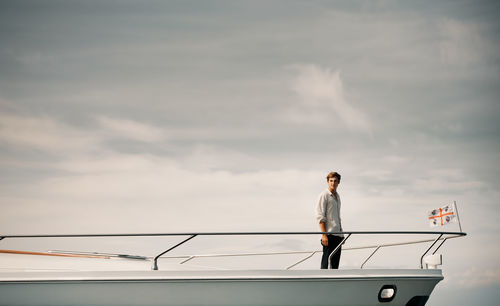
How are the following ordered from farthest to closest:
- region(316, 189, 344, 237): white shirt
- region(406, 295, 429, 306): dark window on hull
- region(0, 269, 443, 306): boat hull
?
region(316, 189, 344, 237): white shirt
region(406, 295, 429, 306): dark window on hull
region(0, 269, 443, 306): boat hull

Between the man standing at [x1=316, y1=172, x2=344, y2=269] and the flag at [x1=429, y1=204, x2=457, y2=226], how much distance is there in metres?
1.40

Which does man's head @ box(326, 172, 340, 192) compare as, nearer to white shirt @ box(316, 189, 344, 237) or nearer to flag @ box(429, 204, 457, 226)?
white shirt @ box(316, 189, 344, 237)

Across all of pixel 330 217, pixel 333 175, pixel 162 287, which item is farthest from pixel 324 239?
pixel 162 287

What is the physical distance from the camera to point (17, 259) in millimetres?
6398

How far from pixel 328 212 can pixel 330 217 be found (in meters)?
0.07

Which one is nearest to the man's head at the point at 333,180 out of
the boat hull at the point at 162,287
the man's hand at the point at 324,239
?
the man's hand at the point at 324,239

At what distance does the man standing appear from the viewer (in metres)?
6.48

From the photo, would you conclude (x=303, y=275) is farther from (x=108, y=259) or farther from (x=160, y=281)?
(x=108, y=259)

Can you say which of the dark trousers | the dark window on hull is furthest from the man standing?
the dark window on hull

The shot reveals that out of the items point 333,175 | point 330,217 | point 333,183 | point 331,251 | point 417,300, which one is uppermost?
point 333,175

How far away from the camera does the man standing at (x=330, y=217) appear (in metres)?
6.48

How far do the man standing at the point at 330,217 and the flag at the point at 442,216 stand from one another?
4.58ft

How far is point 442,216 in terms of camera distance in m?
6.99

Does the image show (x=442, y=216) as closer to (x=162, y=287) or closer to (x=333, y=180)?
(x=333, y=180)
